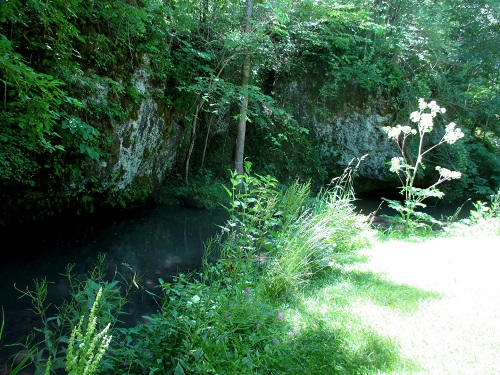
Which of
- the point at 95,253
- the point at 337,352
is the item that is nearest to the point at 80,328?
the point at 337,352

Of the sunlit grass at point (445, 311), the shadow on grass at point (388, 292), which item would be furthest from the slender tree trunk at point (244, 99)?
the shadow on grass at point (388, 292)

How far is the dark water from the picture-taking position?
355 cm

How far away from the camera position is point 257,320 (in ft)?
7.90

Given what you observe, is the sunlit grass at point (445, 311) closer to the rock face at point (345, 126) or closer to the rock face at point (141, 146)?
the rock face at point (141, 146)

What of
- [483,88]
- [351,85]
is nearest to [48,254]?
[351,85]

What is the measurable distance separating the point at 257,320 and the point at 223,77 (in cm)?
845

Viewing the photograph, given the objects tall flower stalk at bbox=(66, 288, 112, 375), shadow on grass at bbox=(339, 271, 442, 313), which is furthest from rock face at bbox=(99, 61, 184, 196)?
tall flower stalk at bbox=(66, 288, 112, 375)

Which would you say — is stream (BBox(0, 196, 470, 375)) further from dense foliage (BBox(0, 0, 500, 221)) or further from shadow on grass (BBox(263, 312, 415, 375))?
shadow on grass (BBox(263, 312, 415, 375))

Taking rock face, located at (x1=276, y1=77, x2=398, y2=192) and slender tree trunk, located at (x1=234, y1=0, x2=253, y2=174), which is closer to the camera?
slender tree trunk, located at (x1=234, y1=0, x2=253, y2=174)

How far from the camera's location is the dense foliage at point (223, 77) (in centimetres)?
498

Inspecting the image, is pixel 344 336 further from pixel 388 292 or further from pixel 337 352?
pixel 388 292

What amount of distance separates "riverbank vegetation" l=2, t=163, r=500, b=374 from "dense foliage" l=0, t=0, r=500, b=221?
202 cm

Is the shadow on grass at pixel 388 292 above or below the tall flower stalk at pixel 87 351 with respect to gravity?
below

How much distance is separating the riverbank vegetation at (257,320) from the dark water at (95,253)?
1.16 feet
